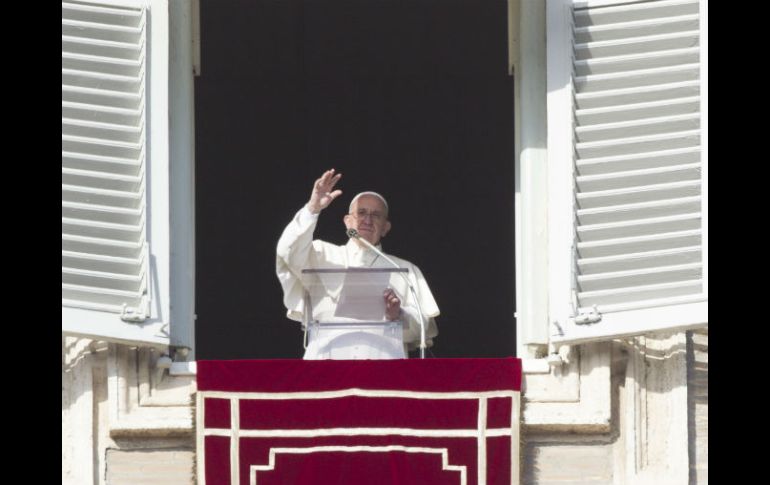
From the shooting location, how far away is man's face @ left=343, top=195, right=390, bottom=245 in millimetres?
13352

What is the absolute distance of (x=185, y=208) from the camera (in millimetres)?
12430

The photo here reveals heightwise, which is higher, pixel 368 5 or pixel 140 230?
pixel 368 5

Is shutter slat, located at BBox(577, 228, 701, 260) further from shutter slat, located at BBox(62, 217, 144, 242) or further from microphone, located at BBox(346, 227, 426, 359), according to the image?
Result: shutter slat, located at BBox(62, 217, 144, 242)

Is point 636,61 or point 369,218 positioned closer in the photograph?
point 636,61

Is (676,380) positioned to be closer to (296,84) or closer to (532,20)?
(532,20)

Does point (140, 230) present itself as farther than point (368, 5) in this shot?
No

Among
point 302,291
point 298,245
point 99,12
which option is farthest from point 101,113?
point 302,291

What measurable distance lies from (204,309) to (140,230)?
2832 millimetres

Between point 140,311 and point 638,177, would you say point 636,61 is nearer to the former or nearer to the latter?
point 638,177

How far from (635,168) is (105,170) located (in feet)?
5.93

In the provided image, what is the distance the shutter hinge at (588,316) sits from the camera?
39.6 feet

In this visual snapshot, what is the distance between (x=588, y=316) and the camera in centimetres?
1209

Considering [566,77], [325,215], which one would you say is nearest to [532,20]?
[566,77]

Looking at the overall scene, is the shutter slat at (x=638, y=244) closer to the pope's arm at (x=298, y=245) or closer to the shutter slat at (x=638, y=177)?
the shutter slat at (x=638, y=177)
